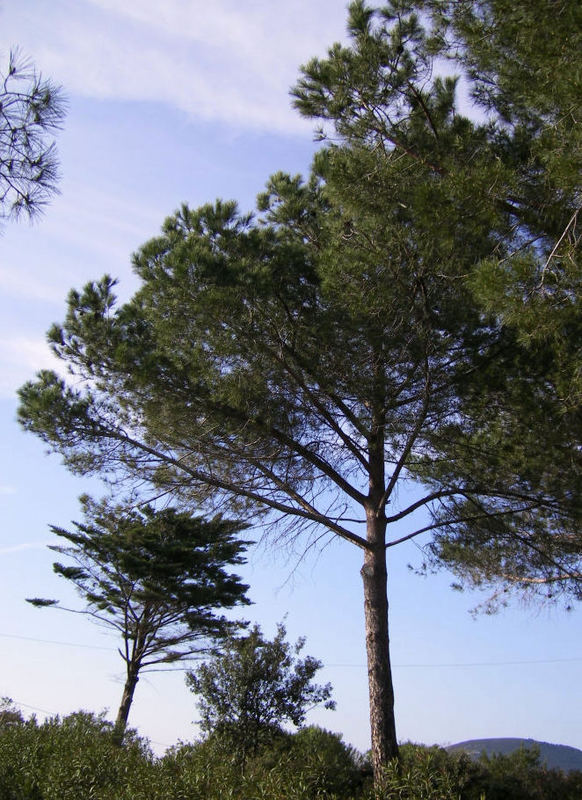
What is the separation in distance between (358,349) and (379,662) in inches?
135

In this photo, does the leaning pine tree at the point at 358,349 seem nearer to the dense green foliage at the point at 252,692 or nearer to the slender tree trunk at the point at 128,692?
the dense green foliage at the point at 252,692

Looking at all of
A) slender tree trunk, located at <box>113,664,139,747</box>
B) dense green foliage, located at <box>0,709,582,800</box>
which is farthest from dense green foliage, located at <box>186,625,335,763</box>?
slender tree trunk, located at <box>113,664,139,747</box>

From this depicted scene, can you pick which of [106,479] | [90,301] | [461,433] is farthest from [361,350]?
→ [106,479]

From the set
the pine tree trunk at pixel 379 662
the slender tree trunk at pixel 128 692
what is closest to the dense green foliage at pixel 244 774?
the pine tree trunk at pixel 379 662

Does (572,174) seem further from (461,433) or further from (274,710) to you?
(274,710)

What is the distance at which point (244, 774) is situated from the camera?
6211 millimetres

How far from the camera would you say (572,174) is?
14.8 ft

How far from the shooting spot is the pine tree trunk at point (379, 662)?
6.88m

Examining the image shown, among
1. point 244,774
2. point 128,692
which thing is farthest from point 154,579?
point 244,774

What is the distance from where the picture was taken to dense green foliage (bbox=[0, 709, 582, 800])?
18.3 ft

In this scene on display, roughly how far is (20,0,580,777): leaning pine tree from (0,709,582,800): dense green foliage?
2.77 ft

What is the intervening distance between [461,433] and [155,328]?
379 centimetres

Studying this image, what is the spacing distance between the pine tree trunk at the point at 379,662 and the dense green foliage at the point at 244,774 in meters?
0.29

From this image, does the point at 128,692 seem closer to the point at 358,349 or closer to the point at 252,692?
the point at 252,692
